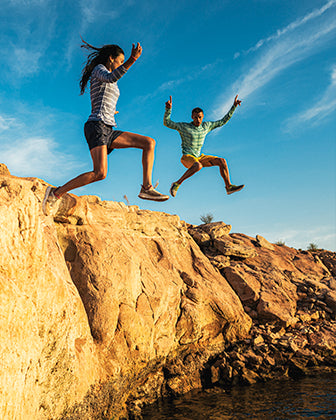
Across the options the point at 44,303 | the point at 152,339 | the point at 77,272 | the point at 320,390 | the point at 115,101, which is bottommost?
the point at 320,390

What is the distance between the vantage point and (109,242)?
849cm

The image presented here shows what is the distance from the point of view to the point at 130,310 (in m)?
7.73

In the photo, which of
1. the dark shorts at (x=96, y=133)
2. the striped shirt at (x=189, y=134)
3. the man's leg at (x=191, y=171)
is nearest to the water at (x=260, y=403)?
the man's leg at (x=191, y=171)

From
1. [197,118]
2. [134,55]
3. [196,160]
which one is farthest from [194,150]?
[134,55]

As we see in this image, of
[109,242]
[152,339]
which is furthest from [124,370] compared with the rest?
[109,242]

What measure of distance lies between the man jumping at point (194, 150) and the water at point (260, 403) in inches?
185

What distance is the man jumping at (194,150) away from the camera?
763 centimetres

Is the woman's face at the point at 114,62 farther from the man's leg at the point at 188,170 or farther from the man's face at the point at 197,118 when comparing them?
the man's face at the point at 197,118

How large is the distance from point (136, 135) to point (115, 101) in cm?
62

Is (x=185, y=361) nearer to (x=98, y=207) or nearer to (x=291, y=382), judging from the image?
(x=291, y=382)

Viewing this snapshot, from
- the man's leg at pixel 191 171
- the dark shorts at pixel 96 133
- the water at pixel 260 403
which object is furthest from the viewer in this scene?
the man's leg at pixel 191 171

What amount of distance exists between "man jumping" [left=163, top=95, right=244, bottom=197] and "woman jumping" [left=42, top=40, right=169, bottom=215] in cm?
216

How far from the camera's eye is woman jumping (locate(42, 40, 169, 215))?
5.25 metres

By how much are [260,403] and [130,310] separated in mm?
3588
